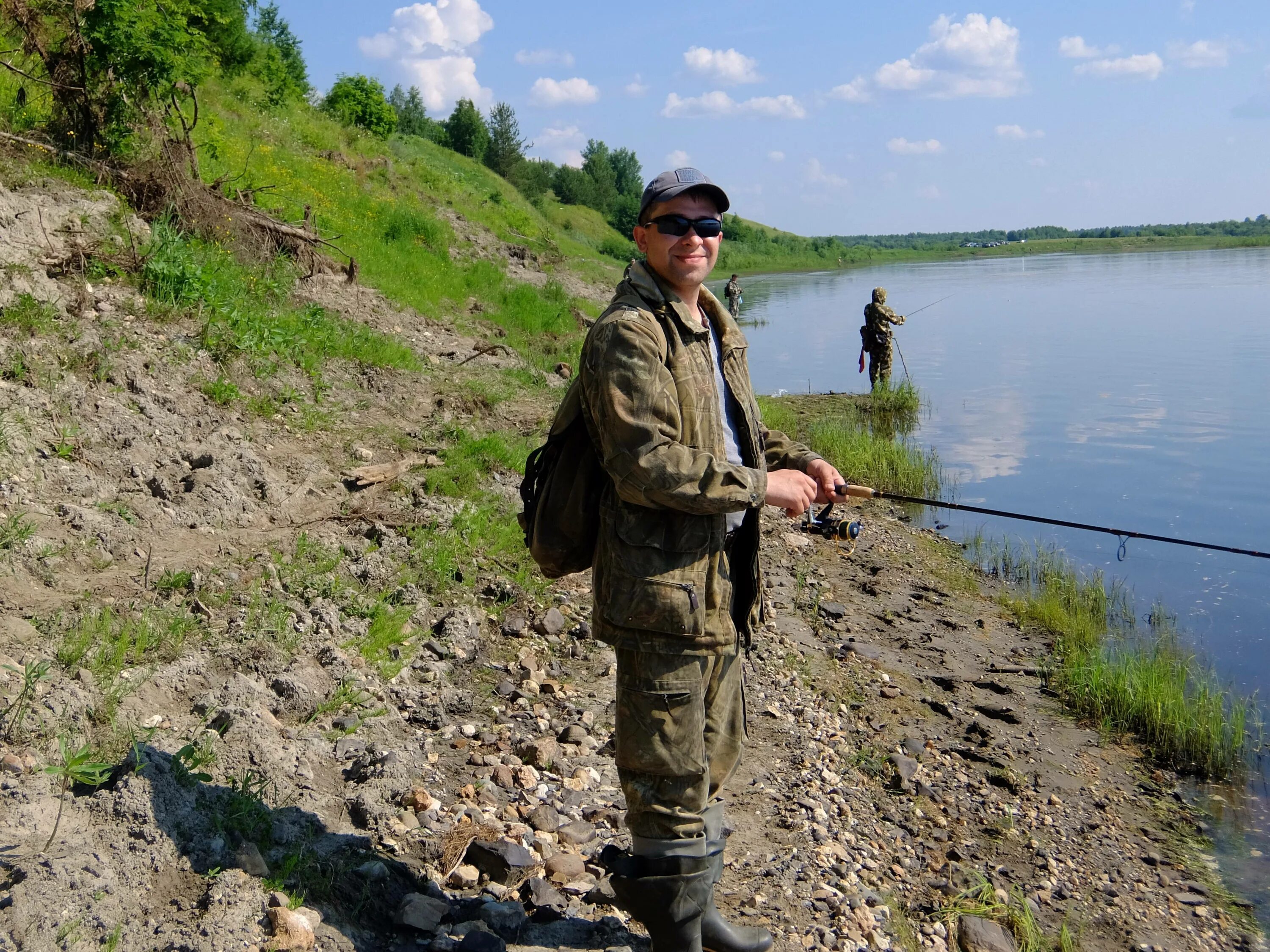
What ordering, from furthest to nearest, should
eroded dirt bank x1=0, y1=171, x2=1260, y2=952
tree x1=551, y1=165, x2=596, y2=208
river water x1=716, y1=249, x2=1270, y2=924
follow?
tree x1=551, y1=165, x2=596, y2=208 < river water x1=716, y1=249, x2=1270, y2=924 < eroded dirt bank x1=0, y1=171, x2=1260, y2=952

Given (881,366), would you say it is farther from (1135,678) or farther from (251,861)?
(251,861)

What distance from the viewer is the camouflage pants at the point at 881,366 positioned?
17.2 meters

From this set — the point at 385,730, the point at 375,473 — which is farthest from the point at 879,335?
the point at 385,730

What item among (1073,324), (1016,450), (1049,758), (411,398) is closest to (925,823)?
(1049,758)

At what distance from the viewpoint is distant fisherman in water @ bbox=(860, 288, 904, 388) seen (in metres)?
16.8

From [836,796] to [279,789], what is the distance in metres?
2.40

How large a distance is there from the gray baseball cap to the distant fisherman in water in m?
14.3

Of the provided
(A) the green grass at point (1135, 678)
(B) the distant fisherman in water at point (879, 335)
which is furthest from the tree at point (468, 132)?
(A) the green grass at point (1135, 678)

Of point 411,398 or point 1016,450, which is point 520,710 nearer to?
point 411,398

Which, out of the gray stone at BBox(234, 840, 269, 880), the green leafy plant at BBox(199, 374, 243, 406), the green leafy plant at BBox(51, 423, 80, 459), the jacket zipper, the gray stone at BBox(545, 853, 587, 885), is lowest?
the gray stone at BBox(545, 853, 587, 885)

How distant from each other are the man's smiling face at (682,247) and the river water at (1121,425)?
3.91 meters

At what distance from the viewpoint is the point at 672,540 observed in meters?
2.71

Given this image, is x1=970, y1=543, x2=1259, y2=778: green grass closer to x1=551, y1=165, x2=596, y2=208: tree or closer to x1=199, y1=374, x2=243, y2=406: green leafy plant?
x1=199, y1=374, x2=243, y2=406: green leafy plant

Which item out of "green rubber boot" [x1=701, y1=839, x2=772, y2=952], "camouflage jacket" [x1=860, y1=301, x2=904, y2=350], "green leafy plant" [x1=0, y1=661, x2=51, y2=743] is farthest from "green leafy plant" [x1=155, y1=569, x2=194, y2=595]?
"camouflage jacket" [x1=860, y1=301, x2=904, y2=350]
